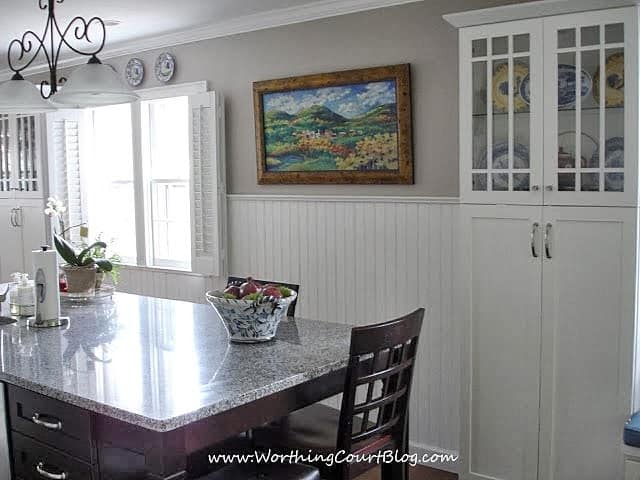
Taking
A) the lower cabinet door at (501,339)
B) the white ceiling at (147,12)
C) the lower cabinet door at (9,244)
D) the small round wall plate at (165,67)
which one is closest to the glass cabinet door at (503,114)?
the lower cabinet door at (501,339)

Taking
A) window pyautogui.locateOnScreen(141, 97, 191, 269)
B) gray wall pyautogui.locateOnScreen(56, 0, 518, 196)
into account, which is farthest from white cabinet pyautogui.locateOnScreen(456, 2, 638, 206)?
window pyautogui.locateOnScreen(141, 97, 191, 269)

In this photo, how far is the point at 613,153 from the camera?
2980 millimetres

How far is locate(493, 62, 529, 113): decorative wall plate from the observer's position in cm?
316

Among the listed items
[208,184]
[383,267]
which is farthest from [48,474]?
[208,184]

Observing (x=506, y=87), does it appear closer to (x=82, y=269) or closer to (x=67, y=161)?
(x=82, y=269)

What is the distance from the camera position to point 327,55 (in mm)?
4191

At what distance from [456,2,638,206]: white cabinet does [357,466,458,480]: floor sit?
148 cm

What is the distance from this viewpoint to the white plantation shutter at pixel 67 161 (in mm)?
5562

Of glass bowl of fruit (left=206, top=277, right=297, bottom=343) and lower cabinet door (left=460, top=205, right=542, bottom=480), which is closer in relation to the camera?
glass bowl of fruit (left=206, top=277, right=297, bottom=343)

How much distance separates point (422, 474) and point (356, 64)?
2.26m

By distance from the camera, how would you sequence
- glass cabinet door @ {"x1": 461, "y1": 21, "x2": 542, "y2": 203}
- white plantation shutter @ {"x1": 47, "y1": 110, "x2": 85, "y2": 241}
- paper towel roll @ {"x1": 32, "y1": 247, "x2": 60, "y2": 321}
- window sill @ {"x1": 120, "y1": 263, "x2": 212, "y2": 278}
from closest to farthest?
1. paper towel roll @ {"x1": 32, "y1": 247, "x2": 60, "y2": 321}
2. glass cabinet door @ {"x1": 461, "y1": 21, "x2": 542, "y2": 203}
3. window sill @ {"x1": 120, "y1": 263, "x2": 212, "y2": 278}
4. white plantation shutter @ {"x1": 47, "y1": 110, "x2": 85, "y2": 241}

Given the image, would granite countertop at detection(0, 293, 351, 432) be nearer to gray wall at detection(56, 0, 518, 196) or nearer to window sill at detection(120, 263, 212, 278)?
gray wall at detection(56, 0, 518, 196)

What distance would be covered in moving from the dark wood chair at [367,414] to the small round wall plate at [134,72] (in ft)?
11.1

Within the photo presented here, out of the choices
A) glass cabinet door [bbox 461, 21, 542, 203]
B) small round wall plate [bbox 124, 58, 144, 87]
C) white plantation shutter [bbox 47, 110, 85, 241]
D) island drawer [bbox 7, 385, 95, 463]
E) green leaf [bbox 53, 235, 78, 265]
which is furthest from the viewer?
white plantation shutter [bbox 47, 110, 85, 241]
